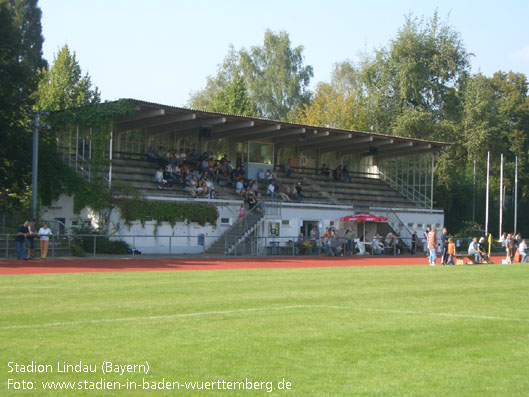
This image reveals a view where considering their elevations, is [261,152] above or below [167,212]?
above

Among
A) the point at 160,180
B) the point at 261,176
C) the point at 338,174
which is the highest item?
the point at 338,174

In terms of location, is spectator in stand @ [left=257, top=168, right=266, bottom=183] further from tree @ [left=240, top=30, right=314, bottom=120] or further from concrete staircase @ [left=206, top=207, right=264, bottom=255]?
tree @ [left=240, top=30, right=314, bottom=120]

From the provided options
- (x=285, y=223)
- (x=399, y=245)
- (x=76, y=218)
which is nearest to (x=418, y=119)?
(x=399, y=245)

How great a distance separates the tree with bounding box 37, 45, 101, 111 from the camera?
206ft

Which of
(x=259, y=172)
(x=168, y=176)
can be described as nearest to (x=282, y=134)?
(x=259, y=172)

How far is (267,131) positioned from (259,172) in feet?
9.70

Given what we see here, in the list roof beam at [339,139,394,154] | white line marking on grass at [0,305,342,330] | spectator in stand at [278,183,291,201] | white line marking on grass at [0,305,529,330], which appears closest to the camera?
white line marking on grass at [0,305,342,330]

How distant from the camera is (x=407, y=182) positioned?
5850cm

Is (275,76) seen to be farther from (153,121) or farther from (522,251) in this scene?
(522,251)

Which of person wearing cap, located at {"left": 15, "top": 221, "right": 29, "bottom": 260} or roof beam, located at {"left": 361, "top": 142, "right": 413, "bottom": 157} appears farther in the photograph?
roof beam, located at {"left": 361, "top": 142, "right": 413, "bottom": 157}

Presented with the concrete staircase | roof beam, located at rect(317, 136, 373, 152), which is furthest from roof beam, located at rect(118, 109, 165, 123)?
roof beam, located at rect(317, 136, 373, 152)

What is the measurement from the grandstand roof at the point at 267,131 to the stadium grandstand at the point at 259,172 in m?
0.07

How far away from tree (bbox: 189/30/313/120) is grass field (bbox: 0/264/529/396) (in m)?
69.9

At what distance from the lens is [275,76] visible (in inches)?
3410
